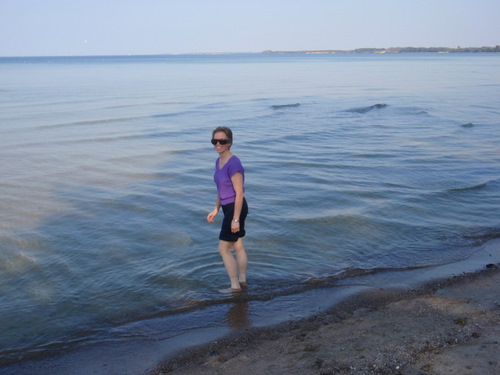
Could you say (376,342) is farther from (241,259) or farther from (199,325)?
(241,259)

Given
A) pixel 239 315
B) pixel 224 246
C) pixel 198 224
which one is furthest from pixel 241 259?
pixel 198 224

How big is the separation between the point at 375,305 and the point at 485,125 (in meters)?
16.2

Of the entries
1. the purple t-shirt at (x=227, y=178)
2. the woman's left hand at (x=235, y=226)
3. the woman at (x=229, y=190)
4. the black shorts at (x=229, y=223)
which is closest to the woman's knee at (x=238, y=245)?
the woman at (x=229, y=190)

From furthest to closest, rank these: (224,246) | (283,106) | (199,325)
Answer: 1. (283,106)
2. (224,246)
3. (199,325)

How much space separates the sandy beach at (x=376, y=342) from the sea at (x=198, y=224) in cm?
38

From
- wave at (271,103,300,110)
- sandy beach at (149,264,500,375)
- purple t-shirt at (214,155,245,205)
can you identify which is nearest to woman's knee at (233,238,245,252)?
purple t-shirt at (214,155,245,205)

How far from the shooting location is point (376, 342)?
4.46 m

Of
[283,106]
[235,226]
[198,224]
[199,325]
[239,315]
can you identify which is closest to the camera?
[199,325]

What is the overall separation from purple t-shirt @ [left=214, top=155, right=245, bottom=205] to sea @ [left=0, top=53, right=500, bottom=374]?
1.21 meters

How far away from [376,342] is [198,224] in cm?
465

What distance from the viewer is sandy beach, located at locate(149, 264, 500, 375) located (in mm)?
4031

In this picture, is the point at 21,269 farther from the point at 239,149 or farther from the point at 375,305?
the point at 239,149

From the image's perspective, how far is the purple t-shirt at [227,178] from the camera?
17.6 ft

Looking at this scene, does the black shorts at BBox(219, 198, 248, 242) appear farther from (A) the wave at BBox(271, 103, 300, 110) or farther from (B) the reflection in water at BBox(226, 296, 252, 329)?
(A) the wave at BBox(271, 103, 300, 110)
